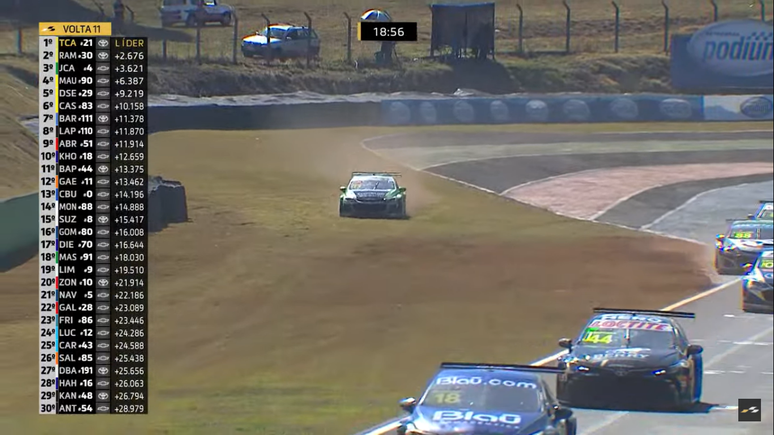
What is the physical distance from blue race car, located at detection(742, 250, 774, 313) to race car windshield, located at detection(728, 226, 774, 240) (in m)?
1.23

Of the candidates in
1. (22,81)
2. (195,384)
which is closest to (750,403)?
(195,384)

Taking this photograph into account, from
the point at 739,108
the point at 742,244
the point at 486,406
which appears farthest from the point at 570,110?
the point at 486,406

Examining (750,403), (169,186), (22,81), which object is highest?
(22,81)

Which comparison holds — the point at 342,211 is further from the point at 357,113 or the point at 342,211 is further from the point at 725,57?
the point at 725,57

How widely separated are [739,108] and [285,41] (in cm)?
2797

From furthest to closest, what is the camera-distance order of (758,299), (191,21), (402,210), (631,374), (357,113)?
(357,113)
(402,210)
(758,299)
(191,21)
(631,374)

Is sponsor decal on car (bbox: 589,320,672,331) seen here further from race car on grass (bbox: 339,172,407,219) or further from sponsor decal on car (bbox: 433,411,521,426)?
race car on grass (bbox: 339,172,407,219)

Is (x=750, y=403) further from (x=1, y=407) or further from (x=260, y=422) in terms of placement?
(x=1, y=407)

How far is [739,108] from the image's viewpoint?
39.3 m

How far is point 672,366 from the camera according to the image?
12.6 meters

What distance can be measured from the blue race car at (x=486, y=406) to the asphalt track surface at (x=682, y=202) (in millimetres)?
1439

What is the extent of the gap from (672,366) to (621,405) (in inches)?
25.9

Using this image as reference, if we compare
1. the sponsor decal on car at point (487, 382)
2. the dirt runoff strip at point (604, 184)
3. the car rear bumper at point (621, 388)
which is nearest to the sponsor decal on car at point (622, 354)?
the car rear bumper at point (621, 388)

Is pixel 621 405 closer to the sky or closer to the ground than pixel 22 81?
closer to the ground
